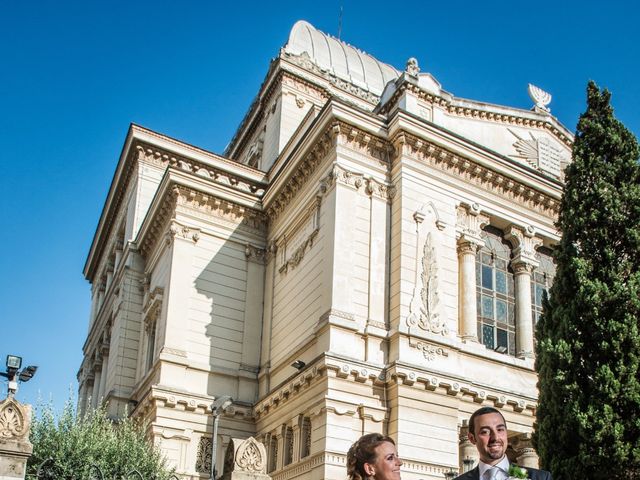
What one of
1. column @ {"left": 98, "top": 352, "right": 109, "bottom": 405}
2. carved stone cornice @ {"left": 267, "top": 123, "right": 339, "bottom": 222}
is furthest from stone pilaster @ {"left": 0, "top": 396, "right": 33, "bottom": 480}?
column @ {"left": 98, "top": 352, "right": 109, "bottom": 405}

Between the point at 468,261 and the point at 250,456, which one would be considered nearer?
the point at 250,456

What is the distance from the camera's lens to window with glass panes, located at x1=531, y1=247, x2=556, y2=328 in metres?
25.0

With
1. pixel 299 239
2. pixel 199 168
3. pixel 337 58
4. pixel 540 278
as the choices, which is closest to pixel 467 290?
pixel 540 278

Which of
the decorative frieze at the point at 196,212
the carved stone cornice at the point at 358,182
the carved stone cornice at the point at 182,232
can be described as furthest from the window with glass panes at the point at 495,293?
the carved stone cornice at the point at 182,232

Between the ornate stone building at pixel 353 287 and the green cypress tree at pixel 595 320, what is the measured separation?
178 inches

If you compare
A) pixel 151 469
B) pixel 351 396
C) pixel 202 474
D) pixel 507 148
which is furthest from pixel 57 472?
pixel 507 148

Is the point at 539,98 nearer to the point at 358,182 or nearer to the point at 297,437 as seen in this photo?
the point at 358,182

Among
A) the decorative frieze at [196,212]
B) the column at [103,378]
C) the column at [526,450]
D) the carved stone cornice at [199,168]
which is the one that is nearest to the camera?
the column at [526,450]

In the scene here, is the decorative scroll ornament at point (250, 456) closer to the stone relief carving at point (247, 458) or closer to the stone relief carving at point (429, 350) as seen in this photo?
the stone relief carving at point (247, 458)

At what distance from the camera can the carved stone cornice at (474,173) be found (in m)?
23.4

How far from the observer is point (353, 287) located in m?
21.6

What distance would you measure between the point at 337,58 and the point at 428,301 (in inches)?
821

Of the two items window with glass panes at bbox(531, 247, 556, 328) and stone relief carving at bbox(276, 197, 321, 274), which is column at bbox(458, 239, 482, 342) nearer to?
window with glass panes at bbox(531, 247, 556, 328)

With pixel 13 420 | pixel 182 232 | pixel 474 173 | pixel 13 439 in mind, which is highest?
pixel 474 173
